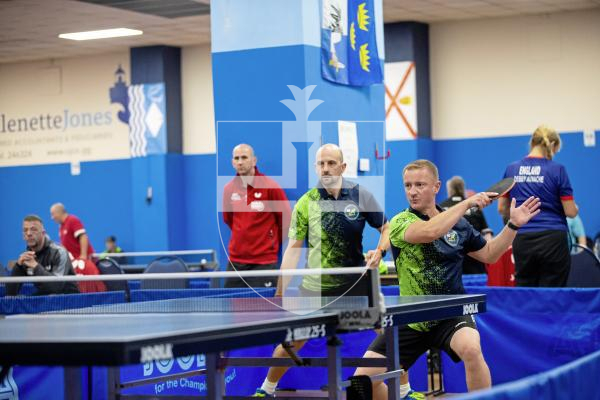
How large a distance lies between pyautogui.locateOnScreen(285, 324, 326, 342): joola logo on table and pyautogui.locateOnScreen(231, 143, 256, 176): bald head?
3.26 m

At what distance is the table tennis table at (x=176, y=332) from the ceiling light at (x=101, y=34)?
11.9m

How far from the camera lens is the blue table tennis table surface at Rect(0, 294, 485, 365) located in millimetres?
3332

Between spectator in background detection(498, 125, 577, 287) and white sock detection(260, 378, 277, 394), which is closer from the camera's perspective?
white sock detection(260, 378, 277, 394)

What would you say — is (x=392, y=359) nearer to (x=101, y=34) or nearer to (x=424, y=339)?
(x=424, y=339)

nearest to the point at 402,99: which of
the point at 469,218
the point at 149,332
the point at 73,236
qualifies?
the point at 73,236

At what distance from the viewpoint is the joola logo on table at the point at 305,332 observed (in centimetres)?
398

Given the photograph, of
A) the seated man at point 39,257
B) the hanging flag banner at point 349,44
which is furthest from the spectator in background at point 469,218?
the seated man at point 39,257

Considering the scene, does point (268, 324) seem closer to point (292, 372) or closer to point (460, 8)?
point (292, 372)

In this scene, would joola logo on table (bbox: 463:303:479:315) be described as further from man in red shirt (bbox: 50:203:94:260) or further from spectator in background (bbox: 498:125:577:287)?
man in red shirt (bbox: 50:203:94:260)

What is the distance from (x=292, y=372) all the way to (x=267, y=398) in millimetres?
3124

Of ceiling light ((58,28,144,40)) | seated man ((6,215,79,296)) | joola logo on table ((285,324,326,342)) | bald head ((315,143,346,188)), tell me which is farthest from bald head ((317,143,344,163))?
ceiling light ((58,28,144,40))

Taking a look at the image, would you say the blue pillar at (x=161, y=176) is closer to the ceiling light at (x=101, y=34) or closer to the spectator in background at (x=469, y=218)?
the ceiling light at (x=101, y=34)

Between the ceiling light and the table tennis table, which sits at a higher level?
the ceiling light

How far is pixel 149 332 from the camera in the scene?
3.57 metres
